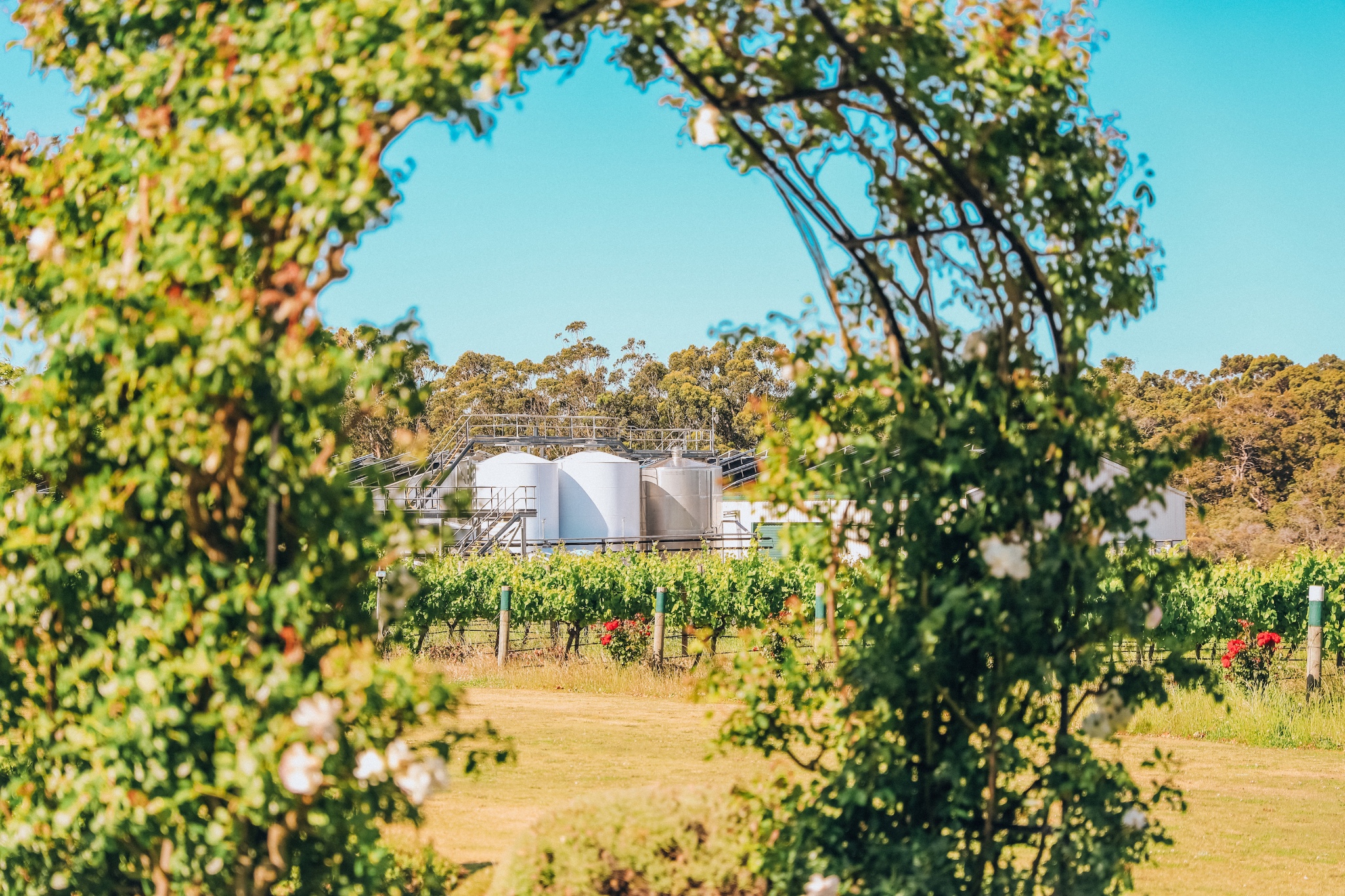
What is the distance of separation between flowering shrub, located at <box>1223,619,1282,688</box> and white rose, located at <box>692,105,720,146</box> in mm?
8866

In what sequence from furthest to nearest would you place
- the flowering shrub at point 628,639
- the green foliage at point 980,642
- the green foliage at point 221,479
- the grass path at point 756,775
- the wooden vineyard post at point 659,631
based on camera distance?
the flowering shrub at point 628,639, the wooden vineyard post at point 659,631, the grass path at point 756,775, the green foliage at point 980,642, the green foliage at point 221,479

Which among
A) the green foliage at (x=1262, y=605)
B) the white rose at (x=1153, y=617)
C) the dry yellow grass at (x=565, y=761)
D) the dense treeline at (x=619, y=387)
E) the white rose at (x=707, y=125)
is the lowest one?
the dry yellow grass at (x=565, y=761)

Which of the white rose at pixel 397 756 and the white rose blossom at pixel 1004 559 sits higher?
the white rose blossom at pixel 1004 559

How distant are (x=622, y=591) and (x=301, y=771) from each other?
37.4 ft

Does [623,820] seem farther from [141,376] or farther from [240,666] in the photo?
[141,376]

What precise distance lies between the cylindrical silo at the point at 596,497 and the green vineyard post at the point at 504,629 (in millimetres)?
17632

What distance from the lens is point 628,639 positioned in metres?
12.9

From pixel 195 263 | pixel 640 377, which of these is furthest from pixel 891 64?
pixel 640 377

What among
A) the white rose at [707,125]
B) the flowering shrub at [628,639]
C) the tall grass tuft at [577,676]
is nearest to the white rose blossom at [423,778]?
the white rose at [707,125]

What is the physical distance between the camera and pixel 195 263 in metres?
2.46

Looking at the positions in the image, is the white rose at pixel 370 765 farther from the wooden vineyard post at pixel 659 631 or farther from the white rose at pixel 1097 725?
the wooden vineyard post at pixel 659 631

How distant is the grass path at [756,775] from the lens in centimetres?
523

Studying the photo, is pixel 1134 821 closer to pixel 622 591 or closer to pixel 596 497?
pixel 622 591

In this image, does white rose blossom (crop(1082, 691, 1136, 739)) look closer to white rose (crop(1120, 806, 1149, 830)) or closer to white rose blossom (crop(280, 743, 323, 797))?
white rose (crop(1120, 806, 1149, 830))
